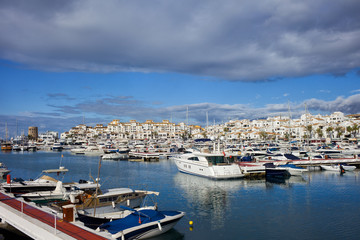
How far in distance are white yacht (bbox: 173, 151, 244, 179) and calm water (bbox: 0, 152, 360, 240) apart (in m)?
0.92

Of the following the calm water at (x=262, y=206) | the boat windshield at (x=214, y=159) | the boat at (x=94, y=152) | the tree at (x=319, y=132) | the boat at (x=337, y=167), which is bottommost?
the calm water at (x=262, y=206)

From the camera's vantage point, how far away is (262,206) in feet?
74.7

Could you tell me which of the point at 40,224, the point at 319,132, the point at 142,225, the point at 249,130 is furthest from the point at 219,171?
the point at 249,130

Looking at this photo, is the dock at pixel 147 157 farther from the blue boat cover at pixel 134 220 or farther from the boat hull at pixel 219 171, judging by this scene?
the blue boat cover at pixel 134 220

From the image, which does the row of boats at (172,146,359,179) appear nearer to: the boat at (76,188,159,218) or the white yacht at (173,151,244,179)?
the white yacht at (173,151,244,179)

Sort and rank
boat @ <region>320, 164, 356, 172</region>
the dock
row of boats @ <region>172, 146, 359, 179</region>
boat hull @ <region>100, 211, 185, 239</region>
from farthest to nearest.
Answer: the dock → boat @ <region>320, 164, 356, 172</region> → row of boats @ <region>172, 146, 359, 179</region> → boat hull @ <region>100, 211, 185, 239</region>

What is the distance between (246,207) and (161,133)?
141 m

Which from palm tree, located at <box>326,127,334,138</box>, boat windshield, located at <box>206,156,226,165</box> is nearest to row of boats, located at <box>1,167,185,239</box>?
boat windshield, located at <box>206,156,226,165</box>

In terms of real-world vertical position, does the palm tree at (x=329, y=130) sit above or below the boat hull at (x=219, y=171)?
above

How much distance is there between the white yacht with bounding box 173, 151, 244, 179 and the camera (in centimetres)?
3381

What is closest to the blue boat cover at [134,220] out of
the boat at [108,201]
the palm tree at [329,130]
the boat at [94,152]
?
the boat at [108,201]

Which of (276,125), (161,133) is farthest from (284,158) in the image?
(161,133)

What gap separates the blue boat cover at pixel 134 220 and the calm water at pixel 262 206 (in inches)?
50.4

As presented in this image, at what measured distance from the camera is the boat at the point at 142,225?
45.7 ft
